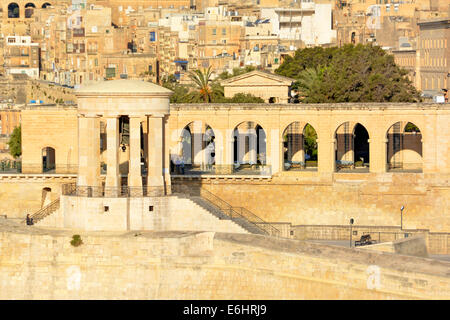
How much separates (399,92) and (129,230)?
104 ft

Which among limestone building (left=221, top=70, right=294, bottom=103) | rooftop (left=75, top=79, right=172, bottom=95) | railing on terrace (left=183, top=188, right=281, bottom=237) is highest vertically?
limestone building (left=221, top=70, right=294, bottom=103)

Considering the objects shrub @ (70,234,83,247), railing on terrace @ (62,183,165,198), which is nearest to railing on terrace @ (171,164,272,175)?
railing on terrace @ (62,183,165,198)

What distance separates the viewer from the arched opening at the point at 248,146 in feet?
298

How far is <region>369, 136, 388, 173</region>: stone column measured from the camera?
85.5 meters

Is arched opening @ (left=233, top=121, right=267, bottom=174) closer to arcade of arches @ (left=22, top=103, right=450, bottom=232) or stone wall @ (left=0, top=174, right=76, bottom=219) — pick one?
arcade of arches @ (left=22, top=103, right=450, bottom=232)

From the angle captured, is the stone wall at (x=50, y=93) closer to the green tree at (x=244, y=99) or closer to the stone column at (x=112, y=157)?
the green tree at (x=244, y=99)

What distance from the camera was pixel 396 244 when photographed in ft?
231

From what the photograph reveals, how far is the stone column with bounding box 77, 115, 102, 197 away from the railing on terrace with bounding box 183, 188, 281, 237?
6.85 m

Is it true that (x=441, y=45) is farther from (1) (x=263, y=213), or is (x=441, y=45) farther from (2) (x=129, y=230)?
(2) (x=129, y=230)

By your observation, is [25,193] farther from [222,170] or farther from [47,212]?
[47,212]

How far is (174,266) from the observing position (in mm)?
69062

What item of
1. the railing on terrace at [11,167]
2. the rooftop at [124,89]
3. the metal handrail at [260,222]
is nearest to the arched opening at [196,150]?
the metal handrail at [260,222]

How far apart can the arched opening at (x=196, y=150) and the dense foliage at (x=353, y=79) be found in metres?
Answer: 9.01
